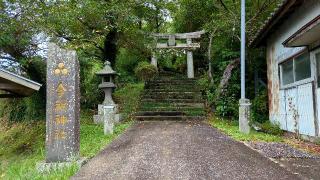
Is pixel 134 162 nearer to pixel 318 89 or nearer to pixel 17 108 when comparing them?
pixel 318 89

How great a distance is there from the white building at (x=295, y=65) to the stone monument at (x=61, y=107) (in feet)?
17.2

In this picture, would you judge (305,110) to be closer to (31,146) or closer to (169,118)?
(169,118)

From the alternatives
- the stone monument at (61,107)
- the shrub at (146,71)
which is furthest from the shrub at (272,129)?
the shrub at (146,71)

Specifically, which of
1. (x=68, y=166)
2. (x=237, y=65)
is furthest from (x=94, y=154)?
(x=237, y=65)

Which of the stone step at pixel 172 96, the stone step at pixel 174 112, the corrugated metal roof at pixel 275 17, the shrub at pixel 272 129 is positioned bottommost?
the shrub at pixel 272 129

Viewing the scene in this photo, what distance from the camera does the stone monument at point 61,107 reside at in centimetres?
725

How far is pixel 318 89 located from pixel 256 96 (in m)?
6.29

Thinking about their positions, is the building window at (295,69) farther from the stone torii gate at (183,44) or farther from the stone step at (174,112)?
the stone torii gate at (183,44)

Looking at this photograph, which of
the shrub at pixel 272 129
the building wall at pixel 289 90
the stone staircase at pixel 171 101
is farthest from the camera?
the stone staircase at pixel 171 101

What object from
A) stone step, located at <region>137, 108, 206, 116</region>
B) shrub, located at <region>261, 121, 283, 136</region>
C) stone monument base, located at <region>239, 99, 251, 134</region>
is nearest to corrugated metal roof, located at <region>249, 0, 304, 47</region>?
stone monument base, located at <region>239, 99, 251, 134</region>

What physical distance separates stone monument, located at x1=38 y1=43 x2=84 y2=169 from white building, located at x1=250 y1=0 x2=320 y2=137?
17.2 feet

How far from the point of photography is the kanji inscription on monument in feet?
23.8

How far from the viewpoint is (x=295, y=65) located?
35.0 ft

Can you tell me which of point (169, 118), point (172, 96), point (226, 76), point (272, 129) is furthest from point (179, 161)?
point (172, 96)
